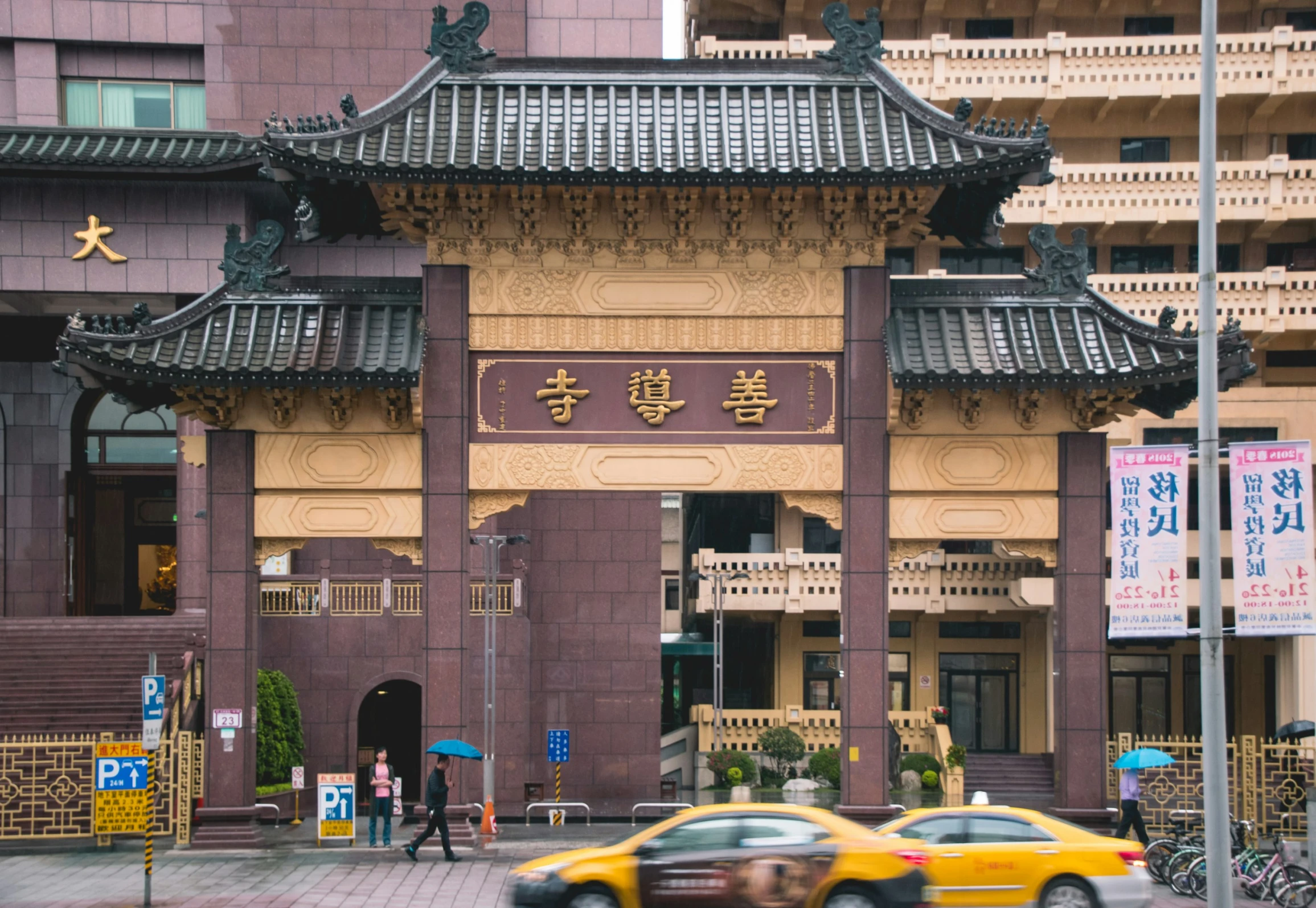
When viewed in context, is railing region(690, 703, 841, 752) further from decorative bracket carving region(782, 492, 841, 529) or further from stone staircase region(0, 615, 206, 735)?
decorative bracket carving region(782, 492, 841, 529)

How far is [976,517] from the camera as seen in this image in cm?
1962

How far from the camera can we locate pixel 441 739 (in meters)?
19.5

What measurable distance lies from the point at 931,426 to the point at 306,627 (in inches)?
618

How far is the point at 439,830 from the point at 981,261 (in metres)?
25.0

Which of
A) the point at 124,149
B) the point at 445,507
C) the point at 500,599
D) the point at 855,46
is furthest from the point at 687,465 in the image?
the point at 124,149

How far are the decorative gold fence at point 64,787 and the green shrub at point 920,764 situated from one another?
19300 millimetres

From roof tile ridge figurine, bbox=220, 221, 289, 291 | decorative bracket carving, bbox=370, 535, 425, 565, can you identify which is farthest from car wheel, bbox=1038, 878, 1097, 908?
roof tile ridge figurine, bbox=220, 221, 289, 291

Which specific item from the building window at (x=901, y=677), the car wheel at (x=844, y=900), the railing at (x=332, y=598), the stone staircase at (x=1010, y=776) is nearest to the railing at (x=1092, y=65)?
the building window at (x=901, y=677)

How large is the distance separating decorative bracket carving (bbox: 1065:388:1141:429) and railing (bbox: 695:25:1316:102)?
17735 mm

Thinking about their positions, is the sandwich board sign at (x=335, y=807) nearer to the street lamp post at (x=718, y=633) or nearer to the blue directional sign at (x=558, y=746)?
the blue directional sign at (x=558, y=746)

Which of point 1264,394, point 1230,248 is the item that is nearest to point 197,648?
point 1264,394

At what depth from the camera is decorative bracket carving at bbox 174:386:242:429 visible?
19312 millimetres

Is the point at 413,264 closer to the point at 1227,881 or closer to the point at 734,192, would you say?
the point at 734,192

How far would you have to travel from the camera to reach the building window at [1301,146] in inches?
1438
